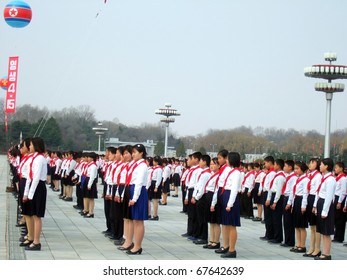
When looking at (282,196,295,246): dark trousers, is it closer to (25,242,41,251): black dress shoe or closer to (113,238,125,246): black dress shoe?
(113,238,125,246): black dress shoe

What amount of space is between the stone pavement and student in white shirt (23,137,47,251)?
424 millimetres

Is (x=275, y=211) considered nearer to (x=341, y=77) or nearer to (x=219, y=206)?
(x=219, y=206)

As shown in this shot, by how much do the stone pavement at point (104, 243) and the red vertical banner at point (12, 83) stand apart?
18.5 feet

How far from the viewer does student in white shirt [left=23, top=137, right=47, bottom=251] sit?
10055 millimetres

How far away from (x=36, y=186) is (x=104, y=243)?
2.08 m

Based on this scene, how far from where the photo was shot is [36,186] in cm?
1012

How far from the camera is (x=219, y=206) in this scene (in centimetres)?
1060

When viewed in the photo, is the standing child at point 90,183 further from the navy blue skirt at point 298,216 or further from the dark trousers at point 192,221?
the navy blue skirt at point 298,216

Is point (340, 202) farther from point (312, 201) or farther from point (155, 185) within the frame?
point (155, 185)

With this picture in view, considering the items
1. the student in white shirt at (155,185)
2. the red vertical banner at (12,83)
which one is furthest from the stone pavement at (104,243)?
the red vertical banner at (12,83)

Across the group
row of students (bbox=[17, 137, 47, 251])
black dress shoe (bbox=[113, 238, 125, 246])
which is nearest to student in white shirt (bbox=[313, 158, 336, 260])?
black dress shoe (bbox=[113, 238, 125, 246])

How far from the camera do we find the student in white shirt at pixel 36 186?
1005 centimetres

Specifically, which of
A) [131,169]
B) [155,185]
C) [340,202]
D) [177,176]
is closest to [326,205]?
[131,169]

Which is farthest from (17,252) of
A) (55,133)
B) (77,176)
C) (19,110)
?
(19,110)
